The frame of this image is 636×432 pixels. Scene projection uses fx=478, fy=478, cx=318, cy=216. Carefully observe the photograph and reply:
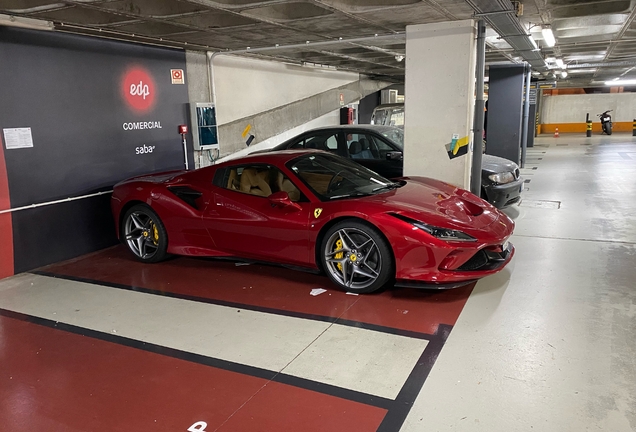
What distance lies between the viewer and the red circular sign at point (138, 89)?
6.27 metres

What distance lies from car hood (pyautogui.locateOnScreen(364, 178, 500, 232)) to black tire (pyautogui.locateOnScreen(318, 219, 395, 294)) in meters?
0.29

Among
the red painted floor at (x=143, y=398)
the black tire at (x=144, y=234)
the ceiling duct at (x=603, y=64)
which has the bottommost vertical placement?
the red painted floor at (x=143, y=398)

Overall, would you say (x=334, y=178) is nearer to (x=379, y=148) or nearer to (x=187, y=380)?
(x=187, y=380)

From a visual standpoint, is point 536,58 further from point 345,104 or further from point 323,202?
point 323,202

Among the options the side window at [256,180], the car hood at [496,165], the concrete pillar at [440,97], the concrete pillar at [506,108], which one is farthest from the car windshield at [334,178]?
the concrete pillar at [506,108]

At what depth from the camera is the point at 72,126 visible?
562 cm

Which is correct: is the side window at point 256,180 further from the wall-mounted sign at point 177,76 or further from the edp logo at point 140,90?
the wall-mounted sign at point 177,76

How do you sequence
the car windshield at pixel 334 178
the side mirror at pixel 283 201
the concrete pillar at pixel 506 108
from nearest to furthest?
the side mirror at pixel 283 201
the car windshield at pixel 334 178
the concrete pillar at pixel 506 108

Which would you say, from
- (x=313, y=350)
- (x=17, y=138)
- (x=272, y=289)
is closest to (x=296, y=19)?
(x=272, y=289)

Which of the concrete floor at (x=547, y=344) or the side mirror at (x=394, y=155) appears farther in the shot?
the side mirror at (x=394, y=155)

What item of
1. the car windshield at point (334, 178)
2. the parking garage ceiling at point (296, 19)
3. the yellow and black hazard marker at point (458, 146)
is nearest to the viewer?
the car windshield at point (334, 178)

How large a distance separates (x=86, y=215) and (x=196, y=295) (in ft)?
7.89

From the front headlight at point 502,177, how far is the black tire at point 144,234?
4.34 m

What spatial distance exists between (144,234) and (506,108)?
9.86 m
